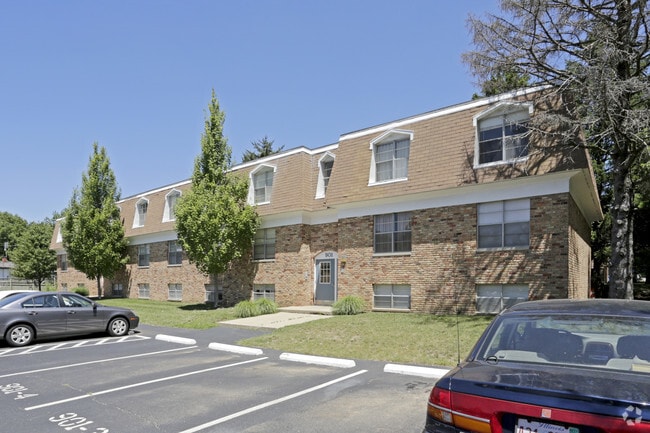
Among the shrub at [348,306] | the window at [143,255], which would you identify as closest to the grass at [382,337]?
the shrub at [348,306]

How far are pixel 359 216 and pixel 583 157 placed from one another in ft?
27.3

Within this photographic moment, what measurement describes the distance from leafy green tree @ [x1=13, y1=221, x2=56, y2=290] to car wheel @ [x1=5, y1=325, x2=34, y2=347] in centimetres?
3626

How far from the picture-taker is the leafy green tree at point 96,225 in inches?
1152

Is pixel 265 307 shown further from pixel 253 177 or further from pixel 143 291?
pixel 143 291

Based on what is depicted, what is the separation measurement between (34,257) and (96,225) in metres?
19.6

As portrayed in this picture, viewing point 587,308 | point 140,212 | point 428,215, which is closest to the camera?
point 587,308

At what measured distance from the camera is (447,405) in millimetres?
3088

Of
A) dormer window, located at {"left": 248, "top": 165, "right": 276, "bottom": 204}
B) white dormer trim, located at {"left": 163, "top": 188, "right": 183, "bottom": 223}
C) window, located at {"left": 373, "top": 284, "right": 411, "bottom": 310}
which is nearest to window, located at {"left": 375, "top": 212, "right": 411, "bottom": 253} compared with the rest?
window, located at {"left": 373, "top": 284, "right": 411, "bottom": 310}

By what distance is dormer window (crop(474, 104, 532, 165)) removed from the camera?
14531mm

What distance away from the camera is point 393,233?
17.5 meters

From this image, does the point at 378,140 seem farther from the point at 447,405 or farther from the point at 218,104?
the point at 447,405

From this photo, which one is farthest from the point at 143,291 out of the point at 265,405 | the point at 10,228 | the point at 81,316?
the point at 10,228

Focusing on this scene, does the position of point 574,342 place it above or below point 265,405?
above

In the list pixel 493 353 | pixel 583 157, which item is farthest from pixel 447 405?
pixel 583 157
